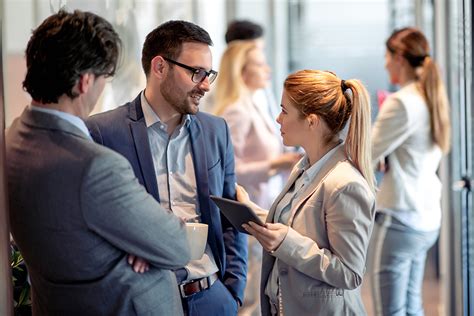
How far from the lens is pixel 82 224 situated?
219 centimetres

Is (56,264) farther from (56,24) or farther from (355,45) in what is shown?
(355,45)

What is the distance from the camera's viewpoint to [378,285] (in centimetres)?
420

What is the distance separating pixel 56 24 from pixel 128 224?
504 mm

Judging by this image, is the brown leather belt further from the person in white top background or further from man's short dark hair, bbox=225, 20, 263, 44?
man's short dark hair, bbox=225, 20, 263, 44

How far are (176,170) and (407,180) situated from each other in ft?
5.71

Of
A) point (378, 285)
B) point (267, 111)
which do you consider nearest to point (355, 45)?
point (267, 111)

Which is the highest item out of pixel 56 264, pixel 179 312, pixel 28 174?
pixel 28 174

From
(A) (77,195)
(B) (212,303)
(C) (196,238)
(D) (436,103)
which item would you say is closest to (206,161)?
(C) (196,238)

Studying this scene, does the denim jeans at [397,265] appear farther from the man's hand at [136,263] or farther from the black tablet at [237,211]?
the man's hand at [136,263]

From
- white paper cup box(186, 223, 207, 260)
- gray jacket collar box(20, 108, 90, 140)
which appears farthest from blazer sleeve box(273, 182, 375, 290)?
gray jacket collar box(20, 108, 90, 140)

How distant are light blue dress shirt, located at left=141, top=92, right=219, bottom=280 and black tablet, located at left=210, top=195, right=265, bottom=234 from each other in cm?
11

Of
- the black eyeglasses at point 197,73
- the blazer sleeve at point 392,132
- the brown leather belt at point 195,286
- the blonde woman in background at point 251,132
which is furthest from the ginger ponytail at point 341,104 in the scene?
the blonde woman in background at point 251,132

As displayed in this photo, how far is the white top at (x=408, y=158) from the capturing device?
4098 mm

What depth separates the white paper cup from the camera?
245 centimetres
